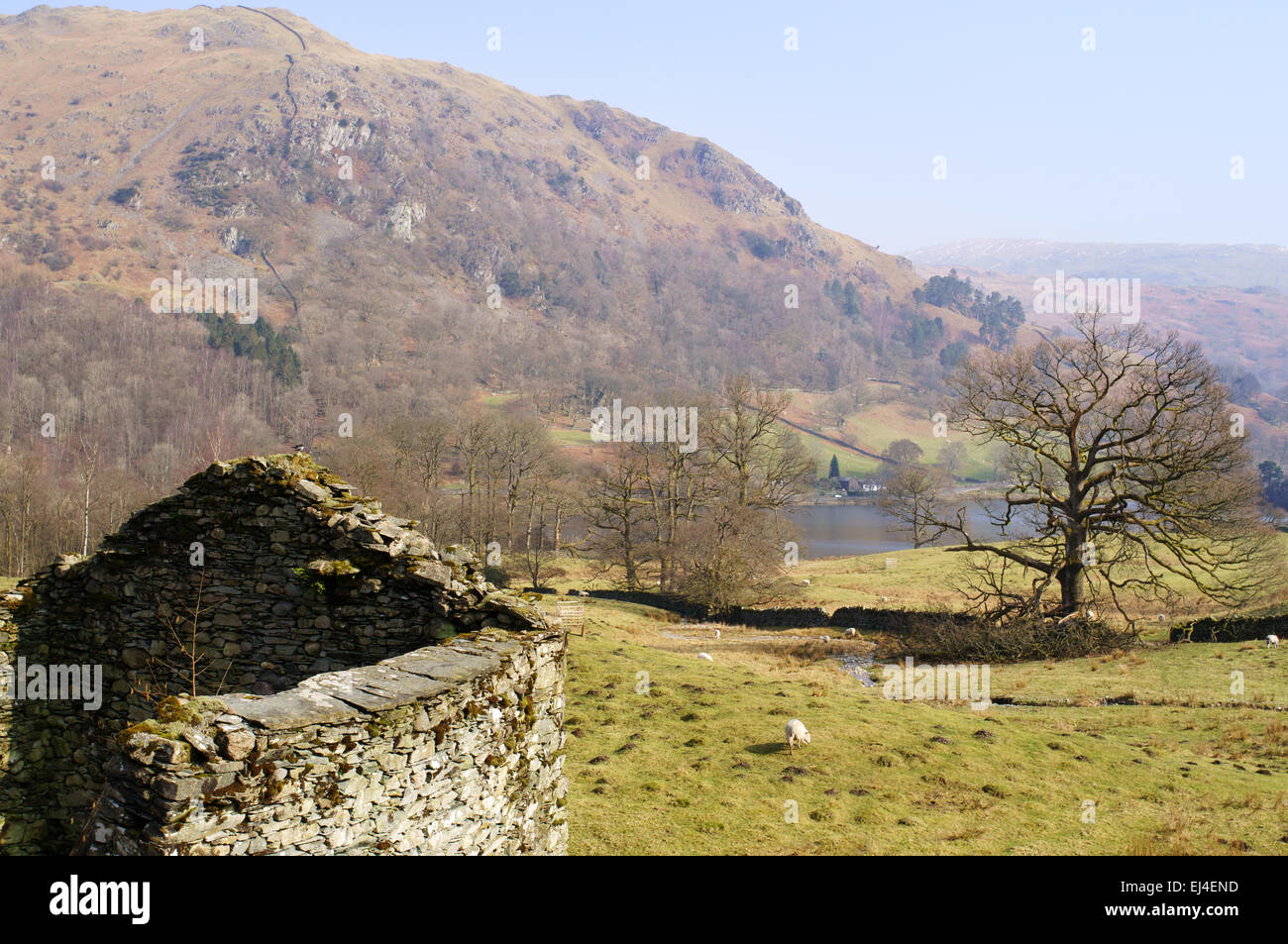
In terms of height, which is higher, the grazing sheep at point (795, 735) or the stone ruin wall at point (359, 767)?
the stone ruin wall at point (359, 767)

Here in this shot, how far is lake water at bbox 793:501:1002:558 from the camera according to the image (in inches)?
3824

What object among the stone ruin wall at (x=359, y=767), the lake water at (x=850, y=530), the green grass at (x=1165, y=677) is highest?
the stone ruin wall at (x=359, y=767)

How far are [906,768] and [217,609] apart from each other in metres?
12.4

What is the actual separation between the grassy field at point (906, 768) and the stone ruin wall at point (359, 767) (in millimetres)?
4928

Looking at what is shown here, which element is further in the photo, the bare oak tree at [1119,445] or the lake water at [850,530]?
the lake water at [850,530]

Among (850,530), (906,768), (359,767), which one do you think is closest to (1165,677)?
(906,768)

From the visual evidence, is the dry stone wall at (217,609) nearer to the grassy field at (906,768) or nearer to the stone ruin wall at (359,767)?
the stone ruin wall at (359,767)

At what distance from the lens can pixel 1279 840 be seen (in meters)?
12.3

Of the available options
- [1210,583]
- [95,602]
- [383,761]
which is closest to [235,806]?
[383,761]

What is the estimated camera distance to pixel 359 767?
18.4 feet

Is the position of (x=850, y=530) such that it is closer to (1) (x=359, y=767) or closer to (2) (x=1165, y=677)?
(2) (x=1165, y=677)

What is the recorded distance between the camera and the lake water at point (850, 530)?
9712 cm

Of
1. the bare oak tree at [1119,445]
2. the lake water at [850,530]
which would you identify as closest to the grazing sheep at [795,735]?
A: the bare oak tree at [1119,445]
